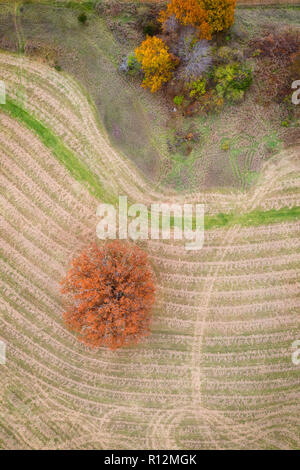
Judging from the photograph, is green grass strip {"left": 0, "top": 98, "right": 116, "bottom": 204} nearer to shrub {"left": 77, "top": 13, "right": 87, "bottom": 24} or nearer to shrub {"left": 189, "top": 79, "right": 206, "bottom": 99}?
shrub {"left": 77, "top": 13, "right": 87, "bottom": 24}

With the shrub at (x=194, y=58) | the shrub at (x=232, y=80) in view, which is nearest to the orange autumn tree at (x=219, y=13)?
the shrub at (x=194, y=58)

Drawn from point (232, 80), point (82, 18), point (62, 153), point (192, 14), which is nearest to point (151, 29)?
point (192, 14)

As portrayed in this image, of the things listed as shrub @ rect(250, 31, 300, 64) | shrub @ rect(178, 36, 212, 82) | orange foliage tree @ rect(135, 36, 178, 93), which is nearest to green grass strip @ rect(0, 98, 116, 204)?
orange foliage tree @ rect(135, 36, 178, 93)

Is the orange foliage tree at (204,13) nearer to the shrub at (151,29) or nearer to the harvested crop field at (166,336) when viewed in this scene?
the shrub at (151,29)
